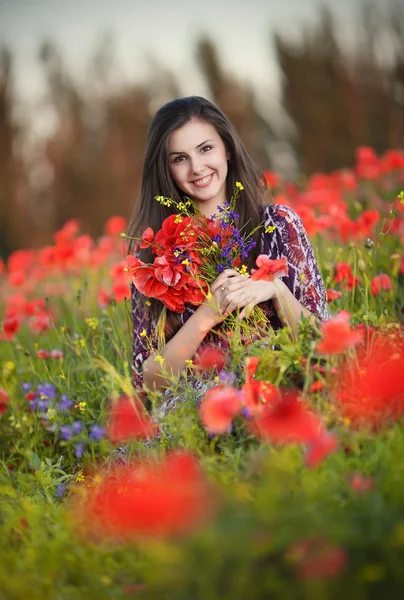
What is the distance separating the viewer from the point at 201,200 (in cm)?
288

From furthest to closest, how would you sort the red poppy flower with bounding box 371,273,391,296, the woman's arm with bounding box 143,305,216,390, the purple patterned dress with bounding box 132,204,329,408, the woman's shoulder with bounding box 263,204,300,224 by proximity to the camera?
the red poppy flower with bounding box 371,273,391,296 → the woman's shoulder with bounding box 263,204,300,224 → the purple patterned dress with bounding box 132,204,329,408 → the woman's arm with bounding box 143,305,216,390

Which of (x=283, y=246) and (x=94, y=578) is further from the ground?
(x=283, y=246)

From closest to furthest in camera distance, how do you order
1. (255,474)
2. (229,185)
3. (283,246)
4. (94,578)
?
(94,578) → (255,474) → (283,246) → (229,185)

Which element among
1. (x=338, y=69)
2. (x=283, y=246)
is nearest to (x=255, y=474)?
(x=283, y=246)

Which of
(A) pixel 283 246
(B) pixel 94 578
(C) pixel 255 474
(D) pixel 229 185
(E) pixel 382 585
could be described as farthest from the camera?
(D) pixel 229 185

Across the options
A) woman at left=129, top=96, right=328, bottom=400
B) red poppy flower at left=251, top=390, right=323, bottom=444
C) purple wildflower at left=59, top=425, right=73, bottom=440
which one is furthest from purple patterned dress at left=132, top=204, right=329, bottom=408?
red poppy flower at left=251, top=390, right=323, bottom=444

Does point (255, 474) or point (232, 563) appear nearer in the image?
point (232, 563)

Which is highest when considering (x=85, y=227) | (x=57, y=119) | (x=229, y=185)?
(x=57, y=119)

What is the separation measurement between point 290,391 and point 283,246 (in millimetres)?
935

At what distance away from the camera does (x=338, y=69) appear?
1225 centimetres

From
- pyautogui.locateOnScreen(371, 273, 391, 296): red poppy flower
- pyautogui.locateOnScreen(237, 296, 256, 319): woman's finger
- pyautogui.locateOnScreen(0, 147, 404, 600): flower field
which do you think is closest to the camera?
pyautogui.locateOnScreen(0, 147, 404, 600): flower field

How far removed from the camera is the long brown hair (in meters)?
2.87

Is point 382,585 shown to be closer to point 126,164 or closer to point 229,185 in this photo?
point 229,185

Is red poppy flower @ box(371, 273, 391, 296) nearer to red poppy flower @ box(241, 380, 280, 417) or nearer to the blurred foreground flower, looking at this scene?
red poppy flower @ box(241, 380, 280, 417)
